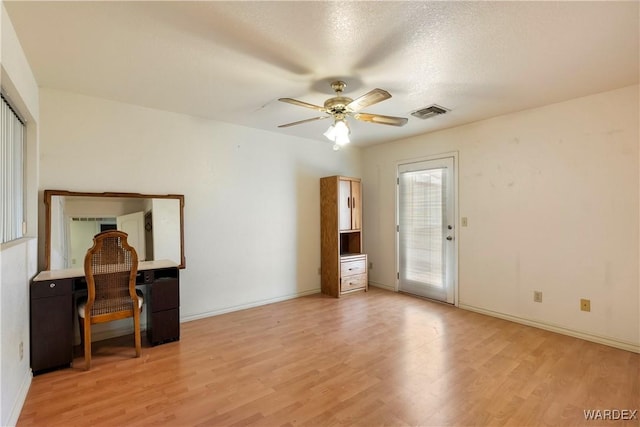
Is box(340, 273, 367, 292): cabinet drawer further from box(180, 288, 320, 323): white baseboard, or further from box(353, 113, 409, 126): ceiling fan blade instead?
box(353, 113, 409, 126): ceiling fan blade

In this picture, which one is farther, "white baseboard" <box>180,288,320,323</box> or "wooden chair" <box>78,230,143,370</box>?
"white baseboard" <box>180,288,320,323</box>

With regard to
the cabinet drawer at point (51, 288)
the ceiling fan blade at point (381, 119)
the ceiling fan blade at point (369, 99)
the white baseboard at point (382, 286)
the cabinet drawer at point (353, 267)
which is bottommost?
the white baseboard at point (382, 286)

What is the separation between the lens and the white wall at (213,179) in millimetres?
3004

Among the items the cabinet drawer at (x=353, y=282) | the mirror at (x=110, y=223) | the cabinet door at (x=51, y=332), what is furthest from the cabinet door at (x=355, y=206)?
the cabinet door at (x=51, y=332)

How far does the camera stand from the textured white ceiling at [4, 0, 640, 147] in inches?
69.4

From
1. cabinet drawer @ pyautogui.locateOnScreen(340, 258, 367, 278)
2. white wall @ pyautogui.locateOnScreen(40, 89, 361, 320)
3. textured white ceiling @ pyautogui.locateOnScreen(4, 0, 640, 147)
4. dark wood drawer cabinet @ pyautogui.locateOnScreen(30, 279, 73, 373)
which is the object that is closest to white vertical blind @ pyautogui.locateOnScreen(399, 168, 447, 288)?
cabinet drawer @ pyautogui.locateOnScreen(340, 258, 367, 278)

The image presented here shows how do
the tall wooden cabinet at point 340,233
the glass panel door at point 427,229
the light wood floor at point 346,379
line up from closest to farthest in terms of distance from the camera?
the light wood floor at point 346,379 → the glass panel door at point 427,229 → the tall wooden cabinet at point 340,233

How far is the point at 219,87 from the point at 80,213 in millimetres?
1846

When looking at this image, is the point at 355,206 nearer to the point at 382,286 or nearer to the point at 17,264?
the point at 382,286

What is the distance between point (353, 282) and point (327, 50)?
3.46 metres

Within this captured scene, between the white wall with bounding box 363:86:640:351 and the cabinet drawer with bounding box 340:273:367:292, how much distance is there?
1.44 m

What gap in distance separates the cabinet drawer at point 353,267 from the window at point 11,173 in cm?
357

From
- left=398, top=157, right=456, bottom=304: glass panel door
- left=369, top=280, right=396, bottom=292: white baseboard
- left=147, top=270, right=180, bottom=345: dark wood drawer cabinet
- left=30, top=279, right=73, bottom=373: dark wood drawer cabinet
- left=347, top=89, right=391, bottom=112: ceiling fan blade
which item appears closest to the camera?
left=347, top=89, right=391, bottom=112: ceiling fan blade

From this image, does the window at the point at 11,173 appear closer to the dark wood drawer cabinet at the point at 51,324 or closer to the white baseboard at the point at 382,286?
the dark wood drawer cabinet at the point at 51,324
